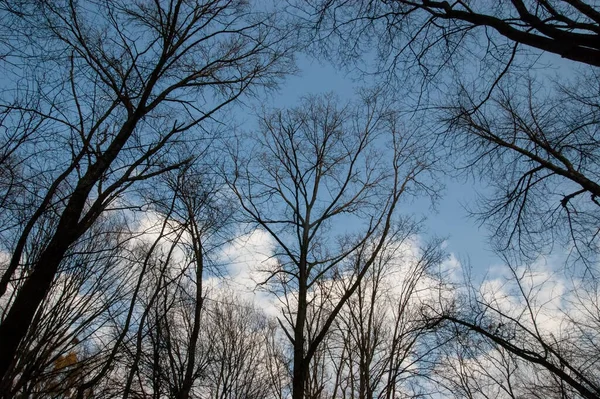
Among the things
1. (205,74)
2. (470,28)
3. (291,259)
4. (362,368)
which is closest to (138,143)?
(205,74)

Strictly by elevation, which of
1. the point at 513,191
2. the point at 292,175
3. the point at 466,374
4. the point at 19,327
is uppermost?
the point at 292,175

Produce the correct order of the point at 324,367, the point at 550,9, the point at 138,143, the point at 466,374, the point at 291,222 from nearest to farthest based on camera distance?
the point at 550,9, the point at 138,143, the point at 291,222, the point at 466,374, the point at 324,367

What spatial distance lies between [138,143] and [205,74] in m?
1.38

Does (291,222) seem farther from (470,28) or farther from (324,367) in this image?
(324,367)

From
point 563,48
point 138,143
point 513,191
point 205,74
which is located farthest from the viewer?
point 513,191

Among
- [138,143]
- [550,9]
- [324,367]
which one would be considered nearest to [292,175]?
[138,143]

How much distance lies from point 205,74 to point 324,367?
11403 millimetres

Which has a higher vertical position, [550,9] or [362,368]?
[550,9]

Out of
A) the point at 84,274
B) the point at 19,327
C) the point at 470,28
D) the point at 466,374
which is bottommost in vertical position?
the point at 19,327

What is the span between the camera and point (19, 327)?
8.92 feet

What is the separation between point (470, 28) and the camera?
407 centimetres

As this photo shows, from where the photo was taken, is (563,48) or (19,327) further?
(563,48)

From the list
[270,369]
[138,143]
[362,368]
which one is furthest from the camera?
[270,369]

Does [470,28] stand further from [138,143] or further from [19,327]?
[19,327]
